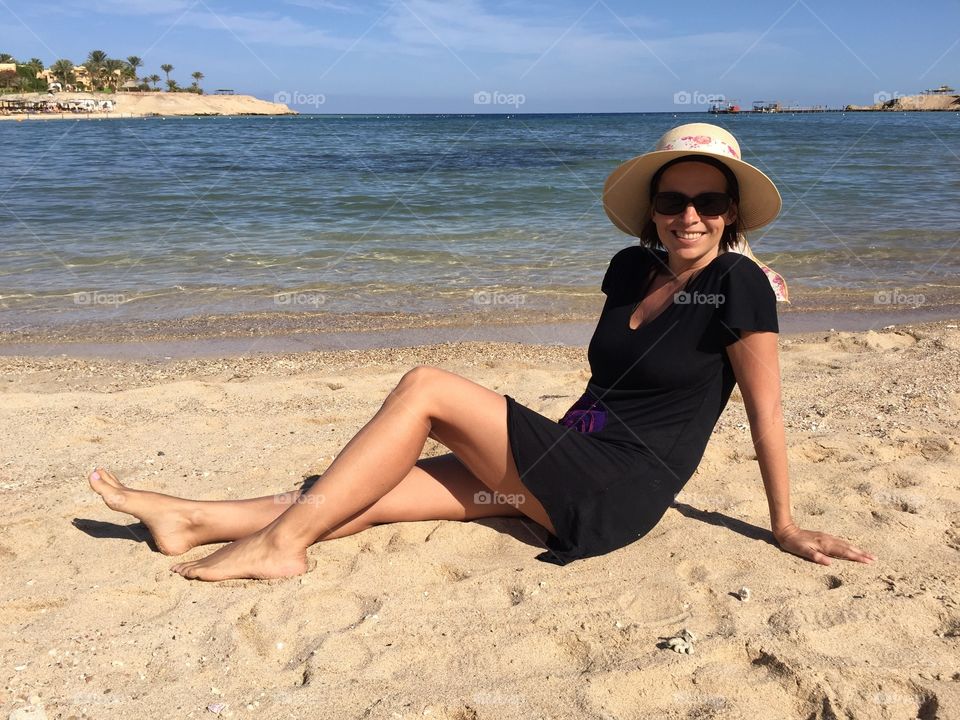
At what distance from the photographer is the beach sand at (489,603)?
6.73 feet

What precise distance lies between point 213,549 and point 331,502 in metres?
0.62

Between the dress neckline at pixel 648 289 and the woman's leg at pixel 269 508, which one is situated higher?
the dress neckline at pixel 648 289

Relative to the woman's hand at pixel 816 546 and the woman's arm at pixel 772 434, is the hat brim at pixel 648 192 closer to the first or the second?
the woman's arm at pixel 772 434

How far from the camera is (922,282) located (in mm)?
8305

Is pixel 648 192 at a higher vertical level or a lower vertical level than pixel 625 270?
higher

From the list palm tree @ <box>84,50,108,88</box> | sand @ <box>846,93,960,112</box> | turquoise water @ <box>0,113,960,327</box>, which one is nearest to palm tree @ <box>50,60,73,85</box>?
palm tree @ <box>84,50,108,88</box>

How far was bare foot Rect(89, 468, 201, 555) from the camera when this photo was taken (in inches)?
111


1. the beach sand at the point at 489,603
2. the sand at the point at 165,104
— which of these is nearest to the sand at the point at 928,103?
the sand at the point at 165,104

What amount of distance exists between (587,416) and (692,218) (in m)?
0.78

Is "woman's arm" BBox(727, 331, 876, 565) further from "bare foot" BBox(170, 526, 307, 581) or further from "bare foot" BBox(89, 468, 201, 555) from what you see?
"bare foot" BBox(89, 468, 201, 555)

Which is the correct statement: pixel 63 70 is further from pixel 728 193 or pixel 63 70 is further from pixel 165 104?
pixel 728 193

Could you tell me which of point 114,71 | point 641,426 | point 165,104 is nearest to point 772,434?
point 641,426

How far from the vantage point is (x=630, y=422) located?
8.90ft

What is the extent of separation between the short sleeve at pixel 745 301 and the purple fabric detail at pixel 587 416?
51 centimetres
